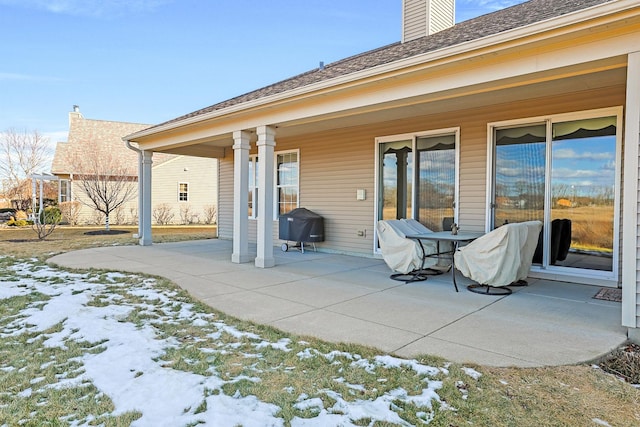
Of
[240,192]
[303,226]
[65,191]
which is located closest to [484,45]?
[240,192]

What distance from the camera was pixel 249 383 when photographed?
250 cm

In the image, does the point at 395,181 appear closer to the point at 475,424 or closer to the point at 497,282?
the point at 497,282

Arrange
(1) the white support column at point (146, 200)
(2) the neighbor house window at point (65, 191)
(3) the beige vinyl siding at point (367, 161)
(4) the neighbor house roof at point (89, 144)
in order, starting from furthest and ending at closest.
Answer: (2) the neighbor house window at point (65, 191), (4) the neighbor house roof at point (89, 144), (1) the white support column at point (146, 200), (3) the beige vinyl siding at point (367, 161)

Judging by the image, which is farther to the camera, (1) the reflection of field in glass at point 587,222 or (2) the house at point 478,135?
(1) the reflection of field in glass at point 587,222

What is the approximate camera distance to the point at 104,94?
74.3 feet

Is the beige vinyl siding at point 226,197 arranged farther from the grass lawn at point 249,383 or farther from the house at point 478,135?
the grass lawn at point 249,383

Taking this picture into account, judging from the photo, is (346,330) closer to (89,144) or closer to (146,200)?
(146,200)

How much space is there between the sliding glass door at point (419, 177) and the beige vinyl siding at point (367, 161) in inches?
7.3

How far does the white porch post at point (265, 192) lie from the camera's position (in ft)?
21.7

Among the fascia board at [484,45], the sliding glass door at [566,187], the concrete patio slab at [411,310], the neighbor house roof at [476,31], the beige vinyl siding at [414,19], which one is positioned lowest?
the concrete patio slab at [411,310]

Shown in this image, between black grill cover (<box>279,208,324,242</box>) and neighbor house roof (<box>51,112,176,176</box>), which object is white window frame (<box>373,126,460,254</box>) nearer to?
black grill cover (<box>279,208,324,242</box>)

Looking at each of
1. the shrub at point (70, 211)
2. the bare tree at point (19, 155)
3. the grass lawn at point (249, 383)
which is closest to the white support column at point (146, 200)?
the grass lawn at point (249, 383)

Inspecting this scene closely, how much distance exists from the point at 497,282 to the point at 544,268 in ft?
5.03

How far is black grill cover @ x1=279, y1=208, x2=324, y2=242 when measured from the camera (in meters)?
8.43
